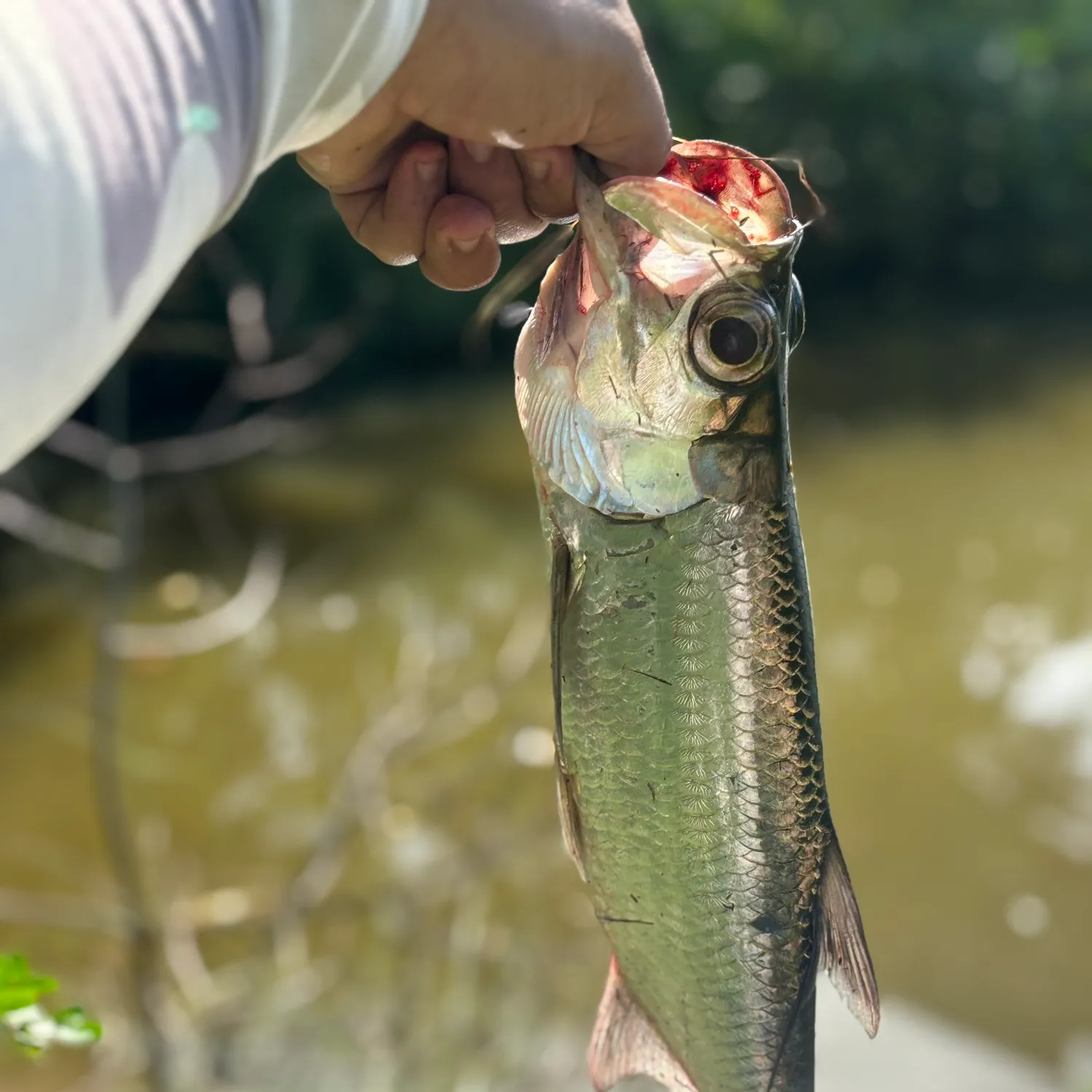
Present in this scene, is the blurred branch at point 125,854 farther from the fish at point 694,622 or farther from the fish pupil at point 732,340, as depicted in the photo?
the fish pupil at point 732,340

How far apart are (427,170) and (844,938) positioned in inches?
32.3

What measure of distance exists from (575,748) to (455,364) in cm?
780

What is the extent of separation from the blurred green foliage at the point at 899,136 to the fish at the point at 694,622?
24.2 feet

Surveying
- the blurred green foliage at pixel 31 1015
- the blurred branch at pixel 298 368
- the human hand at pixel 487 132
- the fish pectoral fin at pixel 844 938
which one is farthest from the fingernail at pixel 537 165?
the blurred branch at pixel 298 368

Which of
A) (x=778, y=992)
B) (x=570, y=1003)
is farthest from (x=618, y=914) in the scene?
(x=570, y=1003)

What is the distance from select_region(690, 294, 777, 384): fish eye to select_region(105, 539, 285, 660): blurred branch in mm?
3092

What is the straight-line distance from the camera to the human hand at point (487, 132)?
0.96 metres

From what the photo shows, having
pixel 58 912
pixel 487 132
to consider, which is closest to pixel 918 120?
pixel 58 912

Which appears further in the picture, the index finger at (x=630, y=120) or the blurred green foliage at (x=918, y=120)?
the blurred green foliage at (x=918, y=120)

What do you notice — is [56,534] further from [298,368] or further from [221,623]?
[298,368]

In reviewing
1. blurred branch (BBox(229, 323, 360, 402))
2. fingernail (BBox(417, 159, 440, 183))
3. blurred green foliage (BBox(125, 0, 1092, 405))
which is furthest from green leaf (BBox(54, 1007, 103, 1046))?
blurred green foliage (BBox(125, 0, 1092, 405))

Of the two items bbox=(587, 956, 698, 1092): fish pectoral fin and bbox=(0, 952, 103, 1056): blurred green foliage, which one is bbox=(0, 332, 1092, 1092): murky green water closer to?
bbox=(0, 952, 103, 1056): blurred green foliage

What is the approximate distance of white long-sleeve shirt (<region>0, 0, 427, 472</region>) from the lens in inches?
22.9

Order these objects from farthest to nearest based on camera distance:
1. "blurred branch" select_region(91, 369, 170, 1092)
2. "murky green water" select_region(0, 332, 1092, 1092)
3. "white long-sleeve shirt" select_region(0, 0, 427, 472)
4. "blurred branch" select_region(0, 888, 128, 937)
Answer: "murky green water" select_region(0, 332, 1092, 1092)
"blurred branch" select_region(91, 369, 170, 1092)
"blurred branch" select_region(0, 888, 128, 937)
"white long-sleeve shirt" select_region(0, 0, 427, 472)
